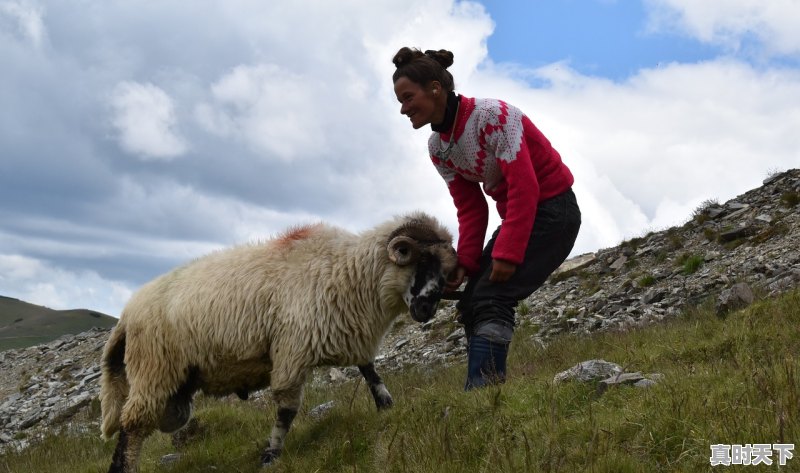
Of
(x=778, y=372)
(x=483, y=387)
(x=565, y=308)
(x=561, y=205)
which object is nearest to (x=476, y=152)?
(x=561, y=205)

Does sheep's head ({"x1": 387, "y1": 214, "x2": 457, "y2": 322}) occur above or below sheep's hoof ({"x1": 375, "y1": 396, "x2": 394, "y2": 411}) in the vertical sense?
above

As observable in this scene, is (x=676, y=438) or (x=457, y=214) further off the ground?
(x=457, y=214)

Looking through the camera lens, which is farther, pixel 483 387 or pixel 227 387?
pixel 227 387

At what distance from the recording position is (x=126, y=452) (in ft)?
20.0

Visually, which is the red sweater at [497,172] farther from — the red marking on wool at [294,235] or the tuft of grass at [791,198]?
the tuft of grass at [791,198]

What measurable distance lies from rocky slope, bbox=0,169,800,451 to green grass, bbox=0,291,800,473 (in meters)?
2.91

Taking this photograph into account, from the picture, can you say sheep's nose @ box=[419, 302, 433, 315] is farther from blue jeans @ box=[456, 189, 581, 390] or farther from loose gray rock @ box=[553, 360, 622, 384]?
loose gray rock @ box=[553, 360, 622, 384]

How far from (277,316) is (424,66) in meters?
2.55

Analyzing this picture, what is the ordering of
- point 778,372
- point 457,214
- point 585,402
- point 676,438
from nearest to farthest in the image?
point 676,438 < point 778,372 < point 585,402 < point 457,214

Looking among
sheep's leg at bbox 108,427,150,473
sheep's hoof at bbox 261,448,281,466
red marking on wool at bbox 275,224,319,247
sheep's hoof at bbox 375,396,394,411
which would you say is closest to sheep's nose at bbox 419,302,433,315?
sheep's hoof at bbox 375,396,394,411

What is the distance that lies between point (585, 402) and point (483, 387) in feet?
2.75

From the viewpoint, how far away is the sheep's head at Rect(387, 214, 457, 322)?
5.64m

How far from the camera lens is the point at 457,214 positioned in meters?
6.01

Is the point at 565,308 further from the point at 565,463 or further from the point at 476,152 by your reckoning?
the point at 565,463
